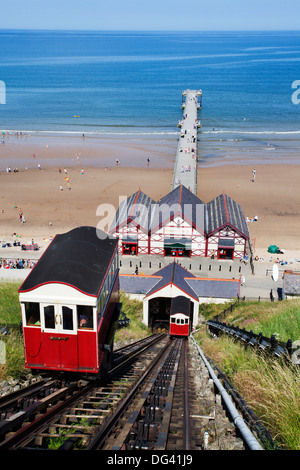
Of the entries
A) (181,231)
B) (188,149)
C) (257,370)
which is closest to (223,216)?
(181,231)

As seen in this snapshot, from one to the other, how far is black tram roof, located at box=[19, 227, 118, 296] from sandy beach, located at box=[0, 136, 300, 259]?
23.9m

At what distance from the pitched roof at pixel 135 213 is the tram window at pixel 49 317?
21777 mm

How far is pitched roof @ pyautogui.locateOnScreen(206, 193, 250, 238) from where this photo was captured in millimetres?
32312

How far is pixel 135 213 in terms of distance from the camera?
3297cm

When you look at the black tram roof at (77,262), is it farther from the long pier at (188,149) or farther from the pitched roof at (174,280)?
the long pier at (188,149)

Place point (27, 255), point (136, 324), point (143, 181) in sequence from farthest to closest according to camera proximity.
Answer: point (143, 181)
point (27, 255)
point (136, 324)

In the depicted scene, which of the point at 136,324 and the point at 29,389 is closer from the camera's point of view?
the point at 29,389

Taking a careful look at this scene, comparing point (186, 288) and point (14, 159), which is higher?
point (14, 159)

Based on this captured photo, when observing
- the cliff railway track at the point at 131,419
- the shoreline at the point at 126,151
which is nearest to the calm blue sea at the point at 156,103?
the shoreline at the point at 126,151

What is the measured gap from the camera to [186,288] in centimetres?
2448

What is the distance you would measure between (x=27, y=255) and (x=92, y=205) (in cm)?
1265

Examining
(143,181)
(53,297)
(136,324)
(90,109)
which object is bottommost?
(136,324)
